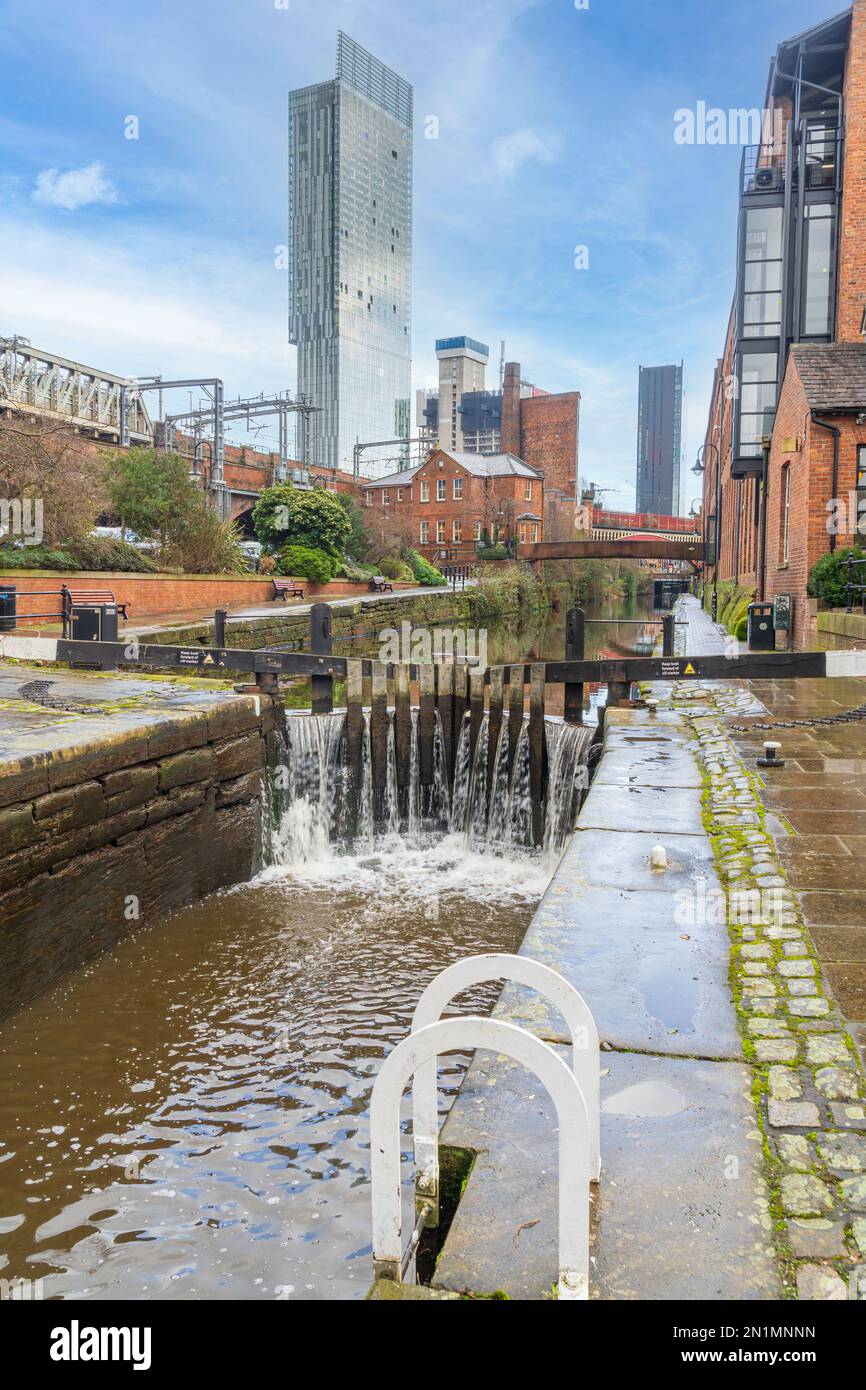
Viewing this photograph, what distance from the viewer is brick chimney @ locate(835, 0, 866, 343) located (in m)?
23.2

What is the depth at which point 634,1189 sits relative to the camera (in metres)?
2.44

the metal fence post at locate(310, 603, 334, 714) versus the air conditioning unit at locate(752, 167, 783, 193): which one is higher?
the air conditioning unit at locate(752, 167, 783, 193)

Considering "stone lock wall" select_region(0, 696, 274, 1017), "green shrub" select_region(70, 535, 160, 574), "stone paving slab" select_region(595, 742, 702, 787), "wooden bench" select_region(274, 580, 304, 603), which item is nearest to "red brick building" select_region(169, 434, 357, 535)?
"wooden bench" select_region(274, 580, 304, 603)

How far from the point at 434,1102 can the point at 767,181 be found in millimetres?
29958

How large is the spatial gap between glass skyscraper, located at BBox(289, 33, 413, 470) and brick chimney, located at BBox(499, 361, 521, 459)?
611 inches

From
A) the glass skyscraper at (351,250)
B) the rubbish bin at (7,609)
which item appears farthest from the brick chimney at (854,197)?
the glass skyscraper at (351,250)

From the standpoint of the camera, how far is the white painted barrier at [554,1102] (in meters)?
1.91

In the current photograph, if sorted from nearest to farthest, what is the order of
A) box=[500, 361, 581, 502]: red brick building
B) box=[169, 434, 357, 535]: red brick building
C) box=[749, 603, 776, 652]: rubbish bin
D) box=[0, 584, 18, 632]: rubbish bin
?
box=[0, 584, 18, 632]: rubbish bin → box=[749, 603, 776, 652]: rubbish bin → box=[169, 434, 357, 535]: red brick building → box=[500, 361, 581, 502]: red brick building

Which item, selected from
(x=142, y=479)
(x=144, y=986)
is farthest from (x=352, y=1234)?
(x=142, y=479)

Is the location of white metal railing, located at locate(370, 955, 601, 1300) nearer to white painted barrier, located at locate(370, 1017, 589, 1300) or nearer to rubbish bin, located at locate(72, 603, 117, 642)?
white painted barrier, located at locate(370, 1017, 589, 1300)

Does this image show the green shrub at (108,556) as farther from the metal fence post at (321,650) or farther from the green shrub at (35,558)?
the metal fence post at (321,650)

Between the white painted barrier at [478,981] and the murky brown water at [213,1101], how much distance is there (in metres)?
1.15

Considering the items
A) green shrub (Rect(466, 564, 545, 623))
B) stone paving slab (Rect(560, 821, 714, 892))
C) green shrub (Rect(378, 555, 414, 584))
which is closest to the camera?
stone paving slab (Rect(560, 821, 714, 892))
